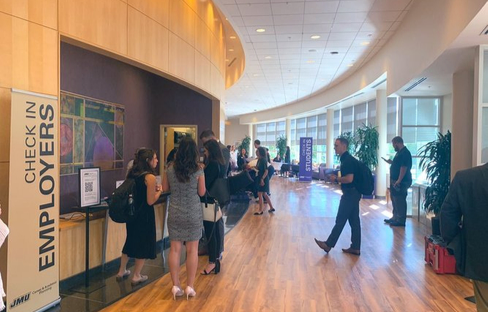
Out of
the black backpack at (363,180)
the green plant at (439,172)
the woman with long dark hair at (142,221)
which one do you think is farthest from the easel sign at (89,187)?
the green plant at (439,172)

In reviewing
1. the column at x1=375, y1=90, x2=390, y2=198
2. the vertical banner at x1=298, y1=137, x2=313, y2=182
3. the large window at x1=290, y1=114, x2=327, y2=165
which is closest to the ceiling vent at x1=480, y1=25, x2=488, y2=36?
the column at x1=375, y1=90, x2=390, y2=198

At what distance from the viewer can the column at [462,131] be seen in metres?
5.50

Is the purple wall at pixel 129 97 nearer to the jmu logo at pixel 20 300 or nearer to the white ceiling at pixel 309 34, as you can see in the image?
the jmu logo at pixel 20 300

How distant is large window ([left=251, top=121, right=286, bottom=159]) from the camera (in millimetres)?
29125

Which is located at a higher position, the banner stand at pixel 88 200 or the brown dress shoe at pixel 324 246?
the banner stand at pixel 88 200

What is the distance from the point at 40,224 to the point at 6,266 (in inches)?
16.2

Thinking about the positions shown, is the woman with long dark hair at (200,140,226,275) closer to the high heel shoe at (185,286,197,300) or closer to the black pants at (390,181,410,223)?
the high heel shoe at (185,286,197,300)

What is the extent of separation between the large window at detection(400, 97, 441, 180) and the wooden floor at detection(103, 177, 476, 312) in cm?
289

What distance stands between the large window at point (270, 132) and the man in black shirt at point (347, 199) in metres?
23.5

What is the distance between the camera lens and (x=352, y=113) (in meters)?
18.0

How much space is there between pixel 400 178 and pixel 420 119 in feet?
8.38

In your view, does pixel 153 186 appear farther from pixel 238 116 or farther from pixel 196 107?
pixel 238 116

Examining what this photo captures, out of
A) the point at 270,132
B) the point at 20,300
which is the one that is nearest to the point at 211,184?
the point at 20,300

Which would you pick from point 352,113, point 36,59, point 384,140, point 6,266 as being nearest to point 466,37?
point 36,59
